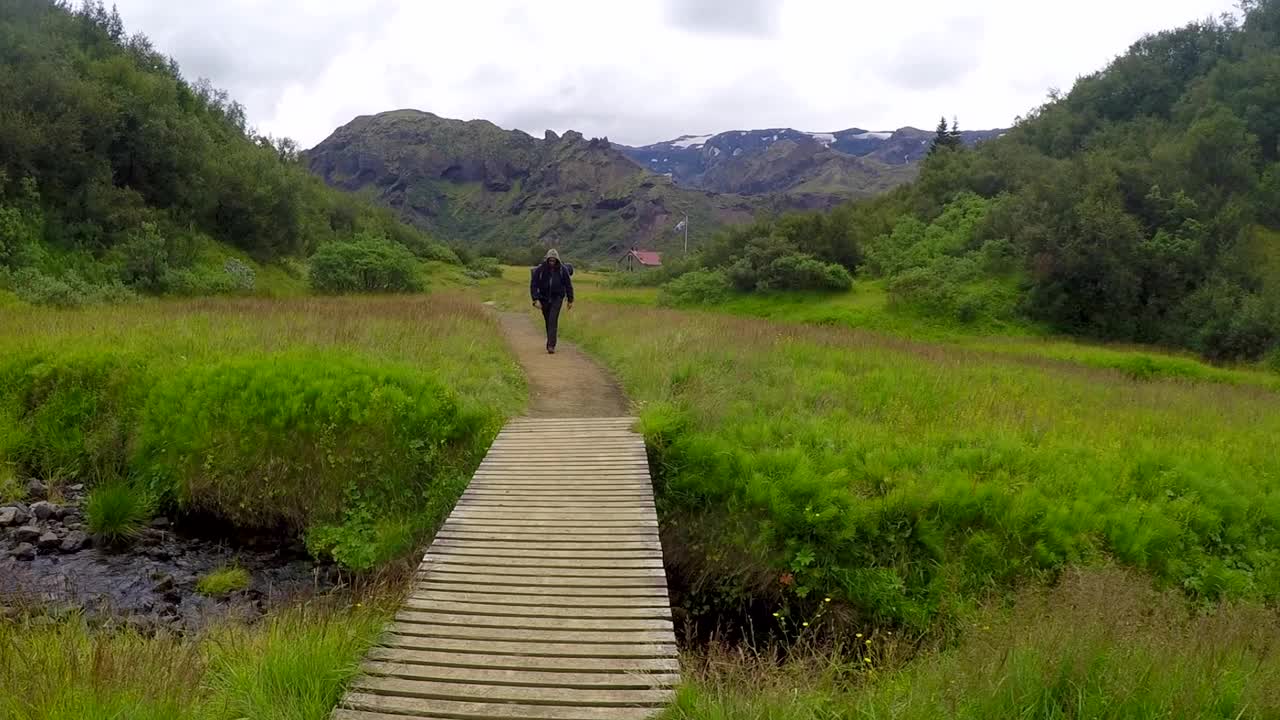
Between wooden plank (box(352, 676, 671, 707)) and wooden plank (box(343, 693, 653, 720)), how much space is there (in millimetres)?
36

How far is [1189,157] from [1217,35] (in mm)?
27551

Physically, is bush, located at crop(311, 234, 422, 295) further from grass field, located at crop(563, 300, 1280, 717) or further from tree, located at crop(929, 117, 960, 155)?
tree, located at crop(929, 117, 960, 155)

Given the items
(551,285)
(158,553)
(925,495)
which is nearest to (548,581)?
(925,495)

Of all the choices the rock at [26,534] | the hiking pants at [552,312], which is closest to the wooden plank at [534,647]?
the rock at [26,534]

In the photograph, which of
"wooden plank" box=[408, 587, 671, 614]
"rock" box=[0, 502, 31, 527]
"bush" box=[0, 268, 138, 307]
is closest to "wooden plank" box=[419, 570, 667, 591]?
"wooden plank" box=[408, 587, 671, 614]

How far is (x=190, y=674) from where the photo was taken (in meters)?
3.84

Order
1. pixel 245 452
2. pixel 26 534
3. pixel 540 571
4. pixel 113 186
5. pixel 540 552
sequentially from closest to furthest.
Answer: pixel 540 571 < pixel 540 552 < pixel 26 534 < pixel 245 452 < pixel 113 186

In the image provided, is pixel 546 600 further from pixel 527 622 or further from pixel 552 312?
pixel 552 312

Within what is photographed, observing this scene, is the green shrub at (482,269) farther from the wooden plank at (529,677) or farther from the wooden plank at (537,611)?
the wooden plank at (529,677)

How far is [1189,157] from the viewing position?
106ft

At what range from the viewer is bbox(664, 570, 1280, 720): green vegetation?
3.40 metres

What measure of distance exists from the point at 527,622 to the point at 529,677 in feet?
2.05

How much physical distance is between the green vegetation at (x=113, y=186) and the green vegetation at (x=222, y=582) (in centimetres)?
1401

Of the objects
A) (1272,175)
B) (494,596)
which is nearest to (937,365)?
(494,596)
